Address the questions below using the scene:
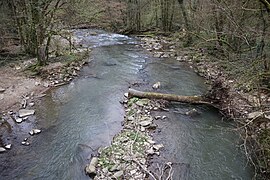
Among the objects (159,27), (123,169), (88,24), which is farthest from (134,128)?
(88,24)

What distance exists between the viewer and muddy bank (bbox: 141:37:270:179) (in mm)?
5266

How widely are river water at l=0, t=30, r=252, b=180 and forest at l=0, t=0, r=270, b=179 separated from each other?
2.20 feet

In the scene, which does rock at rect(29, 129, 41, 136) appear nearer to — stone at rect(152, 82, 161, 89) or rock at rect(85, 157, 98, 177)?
rock at rect(85, 157, 98, 177)

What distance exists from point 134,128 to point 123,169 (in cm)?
188

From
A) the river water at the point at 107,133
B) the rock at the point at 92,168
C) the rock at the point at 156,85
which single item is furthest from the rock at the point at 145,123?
the rock at the point at 156,85

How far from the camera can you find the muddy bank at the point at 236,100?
5266 mm

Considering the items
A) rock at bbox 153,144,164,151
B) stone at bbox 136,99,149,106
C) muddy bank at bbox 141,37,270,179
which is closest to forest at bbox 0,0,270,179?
muddy bank at bbox 141,37,270,179

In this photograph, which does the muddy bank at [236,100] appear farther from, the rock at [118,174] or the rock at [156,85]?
the rock at [118,174]

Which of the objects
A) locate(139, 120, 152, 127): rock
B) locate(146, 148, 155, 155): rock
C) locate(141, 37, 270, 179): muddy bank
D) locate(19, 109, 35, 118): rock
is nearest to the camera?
locate(141, 37, 270, 179): muddy bank

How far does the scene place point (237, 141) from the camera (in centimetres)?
705

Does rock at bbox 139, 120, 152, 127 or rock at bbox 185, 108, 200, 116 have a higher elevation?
rock at bbox 185, 108, 200, 116

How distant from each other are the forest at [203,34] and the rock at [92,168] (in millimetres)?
3336

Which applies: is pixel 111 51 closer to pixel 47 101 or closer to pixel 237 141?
pixel 47 101

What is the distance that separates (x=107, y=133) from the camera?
24.9 ft
